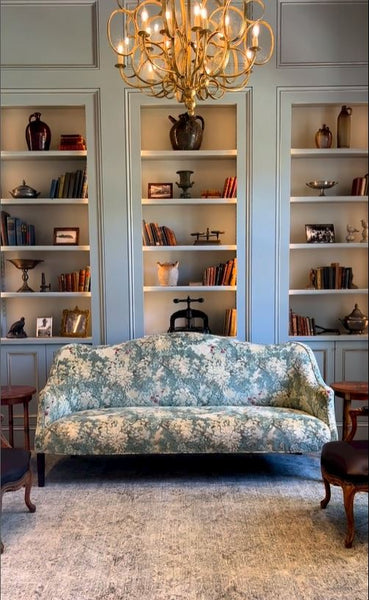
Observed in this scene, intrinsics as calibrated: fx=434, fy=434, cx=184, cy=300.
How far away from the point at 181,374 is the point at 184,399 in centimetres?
13

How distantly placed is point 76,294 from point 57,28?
4.41ft

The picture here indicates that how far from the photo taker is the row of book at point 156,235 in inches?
105

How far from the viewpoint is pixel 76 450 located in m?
2.03

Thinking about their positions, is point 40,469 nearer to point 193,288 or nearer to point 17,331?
point 17,331

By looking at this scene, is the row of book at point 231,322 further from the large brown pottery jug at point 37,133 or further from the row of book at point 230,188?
the large brown pottery jug at point 37,133

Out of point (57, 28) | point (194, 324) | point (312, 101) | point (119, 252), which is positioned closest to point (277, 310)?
point (194, 324)

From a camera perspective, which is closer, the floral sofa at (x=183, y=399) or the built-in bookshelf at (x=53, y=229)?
the floral sofa at (x=183, y=399)

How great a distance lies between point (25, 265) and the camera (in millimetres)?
2514

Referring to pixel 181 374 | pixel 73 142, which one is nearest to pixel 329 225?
pixel 181 374

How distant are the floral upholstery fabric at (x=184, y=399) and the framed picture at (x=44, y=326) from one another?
0.94ft

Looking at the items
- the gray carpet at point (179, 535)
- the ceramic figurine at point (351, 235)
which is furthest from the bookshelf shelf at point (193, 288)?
the ceramic figurine at point (351, 235)

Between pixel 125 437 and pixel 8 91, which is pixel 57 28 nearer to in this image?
pixel 8 91

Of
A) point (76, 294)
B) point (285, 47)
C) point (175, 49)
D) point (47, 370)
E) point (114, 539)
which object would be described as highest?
point (175, 49)

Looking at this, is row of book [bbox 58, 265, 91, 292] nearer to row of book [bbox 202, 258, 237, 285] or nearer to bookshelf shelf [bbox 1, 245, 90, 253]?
bookshelf shelf [bbox 1, 245, 90, 253]
